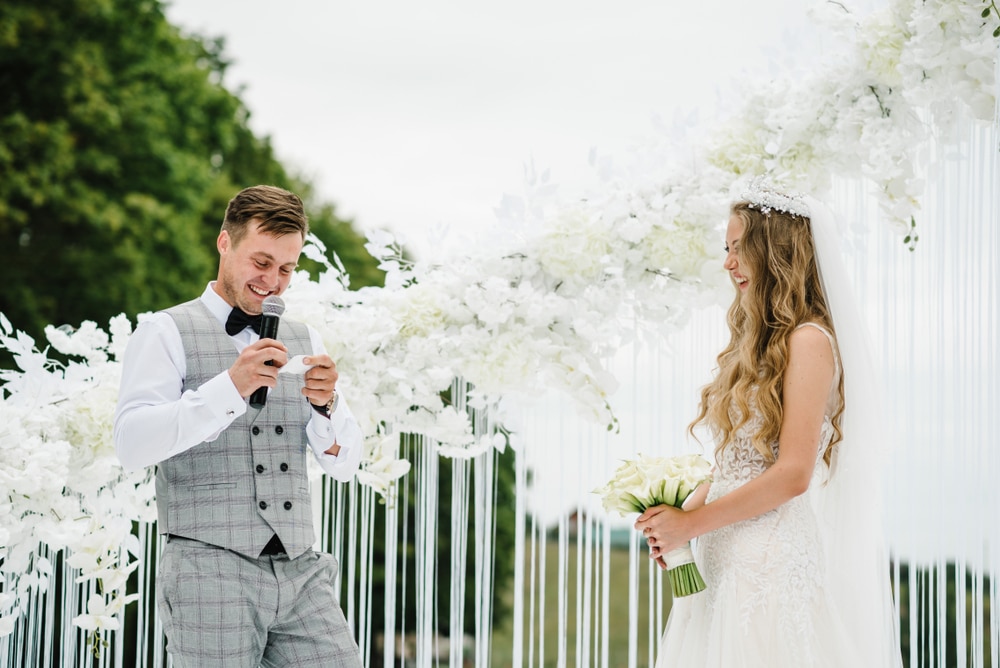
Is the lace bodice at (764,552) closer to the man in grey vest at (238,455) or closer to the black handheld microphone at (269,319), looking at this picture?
the man in grey vest at (238,455)

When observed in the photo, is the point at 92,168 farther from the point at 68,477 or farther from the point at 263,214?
the point at 263,214

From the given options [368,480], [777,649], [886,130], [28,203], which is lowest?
[777,649]

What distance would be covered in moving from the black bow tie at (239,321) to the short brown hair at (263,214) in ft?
0.58

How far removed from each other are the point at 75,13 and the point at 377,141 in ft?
22.1

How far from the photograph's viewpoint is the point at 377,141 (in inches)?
642

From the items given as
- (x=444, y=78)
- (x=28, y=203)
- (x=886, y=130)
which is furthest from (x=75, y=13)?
(x=886, y=130)

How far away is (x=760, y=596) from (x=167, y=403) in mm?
1441

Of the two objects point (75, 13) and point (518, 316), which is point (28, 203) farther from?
point (518, 316)

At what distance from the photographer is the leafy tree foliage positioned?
945 cm

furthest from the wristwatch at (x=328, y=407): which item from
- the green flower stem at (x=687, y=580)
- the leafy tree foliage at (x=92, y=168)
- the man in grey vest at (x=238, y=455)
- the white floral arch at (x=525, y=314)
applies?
the leafy tree foliage at (x=92, y=168)

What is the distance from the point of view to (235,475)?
236 cm

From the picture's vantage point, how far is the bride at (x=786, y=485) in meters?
2.46

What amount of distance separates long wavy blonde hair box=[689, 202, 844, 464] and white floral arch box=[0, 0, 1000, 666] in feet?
1.47

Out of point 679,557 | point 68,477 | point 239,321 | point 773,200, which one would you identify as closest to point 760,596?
point 679,557
